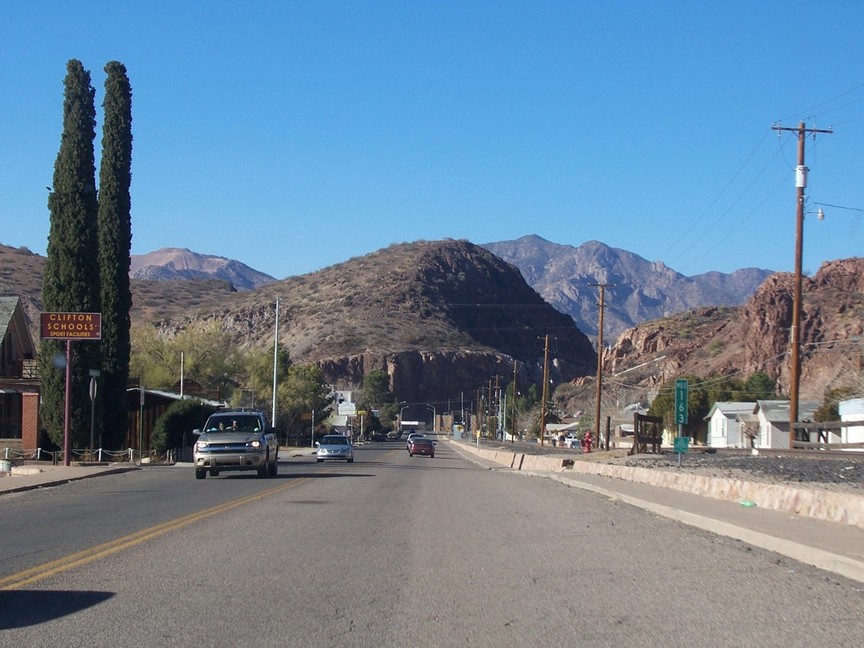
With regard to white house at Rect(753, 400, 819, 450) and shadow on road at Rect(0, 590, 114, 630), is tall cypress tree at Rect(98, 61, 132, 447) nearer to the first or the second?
shadow on road at Rect(0, 590, 114, 630)

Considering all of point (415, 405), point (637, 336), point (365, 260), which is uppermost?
point (365, 260)

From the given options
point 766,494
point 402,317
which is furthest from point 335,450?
point 402,317

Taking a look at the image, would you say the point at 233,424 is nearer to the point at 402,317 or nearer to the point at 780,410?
the point at 780,410

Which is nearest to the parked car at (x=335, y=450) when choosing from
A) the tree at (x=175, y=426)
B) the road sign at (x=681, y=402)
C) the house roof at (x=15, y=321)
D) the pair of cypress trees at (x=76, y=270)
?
the tree at (x=175, y=426)

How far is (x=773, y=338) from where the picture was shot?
105812mm

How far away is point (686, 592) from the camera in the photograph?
1000 centimetres

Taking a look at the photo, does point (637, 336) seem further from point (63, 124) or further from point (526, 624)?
point (526, 624)

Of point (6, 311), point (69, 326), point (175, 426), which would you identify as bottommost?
point (175, 426)

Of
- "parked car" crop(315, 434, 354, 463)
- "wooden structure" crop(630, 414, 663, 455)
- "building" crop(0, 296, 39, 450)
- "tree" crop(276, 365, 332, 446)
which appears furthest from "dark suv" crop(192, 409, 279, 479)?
"tree" crop(276, 365, 332, 446)

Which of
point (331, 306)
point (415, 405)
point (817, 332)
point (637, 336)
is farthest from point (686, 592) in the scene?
point (415, 405)

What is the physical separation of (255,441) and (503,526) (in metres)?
14.5

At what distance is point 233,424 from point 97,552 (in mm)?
17852

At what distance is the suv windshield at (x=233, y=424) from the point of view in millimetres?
30031

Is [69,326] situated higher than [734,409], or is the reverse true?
[69,326]
